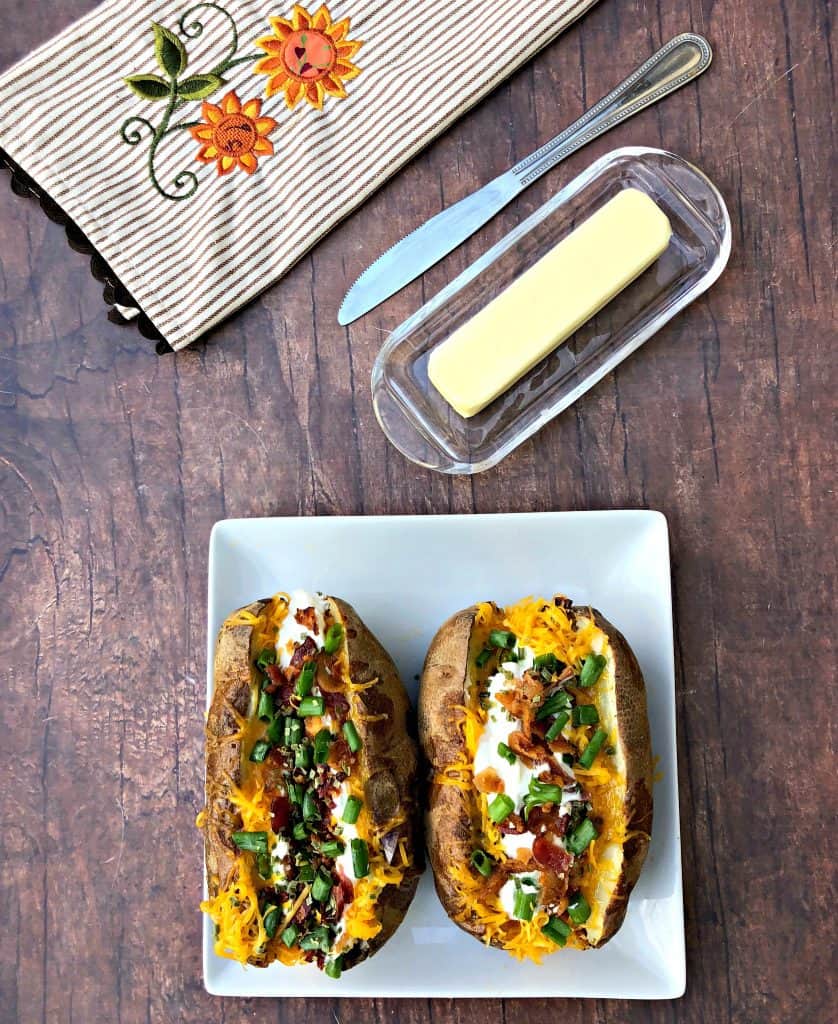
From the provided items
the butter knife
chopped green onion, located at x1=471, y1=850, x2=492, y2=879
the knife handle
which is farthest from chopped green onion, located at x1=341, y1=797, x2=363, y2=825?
the knife handle

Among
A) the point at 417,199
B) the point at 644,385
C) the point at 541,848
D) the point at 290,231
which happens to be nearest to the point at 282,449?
the point at 290,231

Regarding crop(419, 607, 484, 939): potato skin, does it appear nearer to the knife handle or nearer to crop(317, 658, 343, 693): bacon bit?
crop(317, 658, 343, 693): bacon bit

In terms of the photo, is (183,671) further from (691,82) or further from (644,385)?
(691,82)

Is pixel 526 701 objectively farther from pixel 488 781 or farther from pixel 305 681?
pixel 305 681

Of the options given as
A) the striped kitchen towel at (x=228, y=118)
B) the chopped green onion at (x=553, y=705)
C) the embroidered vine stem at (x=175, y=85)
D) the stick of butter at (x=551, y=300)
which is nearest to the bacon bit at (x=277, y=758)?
the chopped green onion at (x=553, y=705)

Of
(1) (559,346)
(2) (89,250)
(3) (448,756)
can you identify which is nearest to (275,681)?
(3) (448,756)

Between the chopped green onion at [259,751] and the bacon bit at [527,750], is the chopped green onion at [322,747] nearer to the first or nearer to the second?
the chopped green onion at [259,751]
